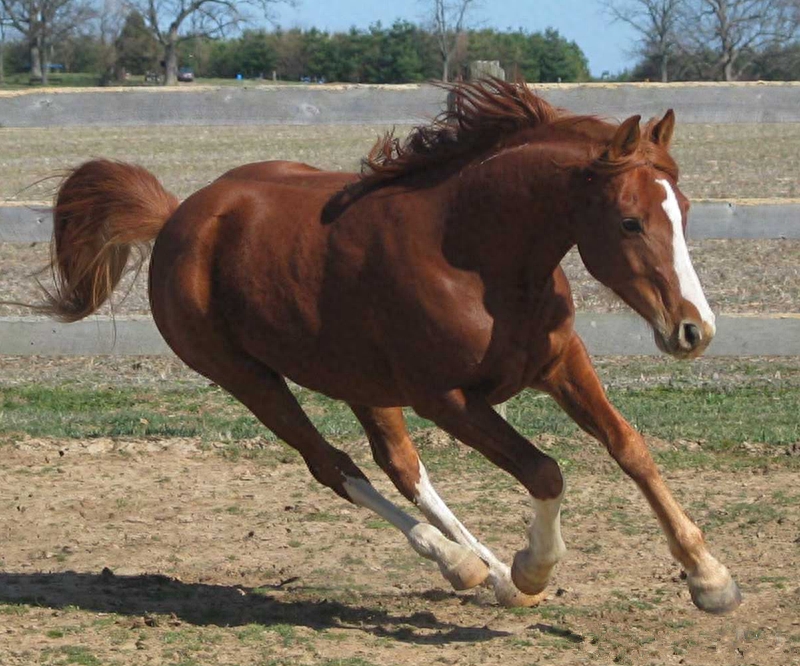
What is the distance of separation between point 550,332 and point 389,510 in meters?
0.92

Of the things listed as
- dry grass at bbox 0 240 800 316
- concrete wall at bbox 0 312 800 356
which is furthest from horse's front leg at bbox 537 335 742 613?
dry grass at bbox 0 240 800 316

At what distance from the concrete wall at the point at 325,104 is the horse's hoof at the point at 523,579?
3.84 meters

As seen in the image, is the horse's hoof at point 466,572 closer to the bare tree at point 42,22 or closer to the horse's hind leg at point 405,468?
the horse's hind leg at point 405,468

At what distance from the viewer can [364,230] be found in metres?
4.36

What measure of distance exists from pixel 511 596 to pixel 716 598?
0.76 m

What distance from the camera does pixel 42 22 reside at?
210ft

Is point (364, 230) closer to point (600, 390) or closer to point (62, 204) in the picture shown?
point (600, 390)

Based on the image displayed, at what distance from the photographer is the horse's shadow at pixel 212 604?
435 centimetres

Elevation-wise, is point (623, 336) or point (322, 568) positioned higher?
point (623, 336)

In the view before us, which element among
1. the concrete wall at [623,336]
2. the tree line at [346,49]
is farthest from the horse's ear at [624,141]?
the tree line at [346,49]

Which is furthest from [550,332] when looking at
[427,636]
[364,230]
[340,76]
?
[340,76]

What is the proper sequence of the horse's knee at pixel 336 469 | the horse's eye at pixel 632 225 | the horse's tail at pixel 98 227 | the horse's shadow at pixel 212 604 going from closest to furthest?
the horse's eye at pixel 632 225 → the horse's shadow at pixel 212 604 → the horse's knee at pixel 336 469 → the horse's tail at pixel 98 227

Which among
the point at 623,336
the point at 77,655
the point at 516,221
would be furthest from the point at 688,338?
the point at 623,336

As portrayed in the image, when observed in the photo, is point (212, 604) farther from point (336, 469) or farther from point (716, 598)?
point (716, 598)
